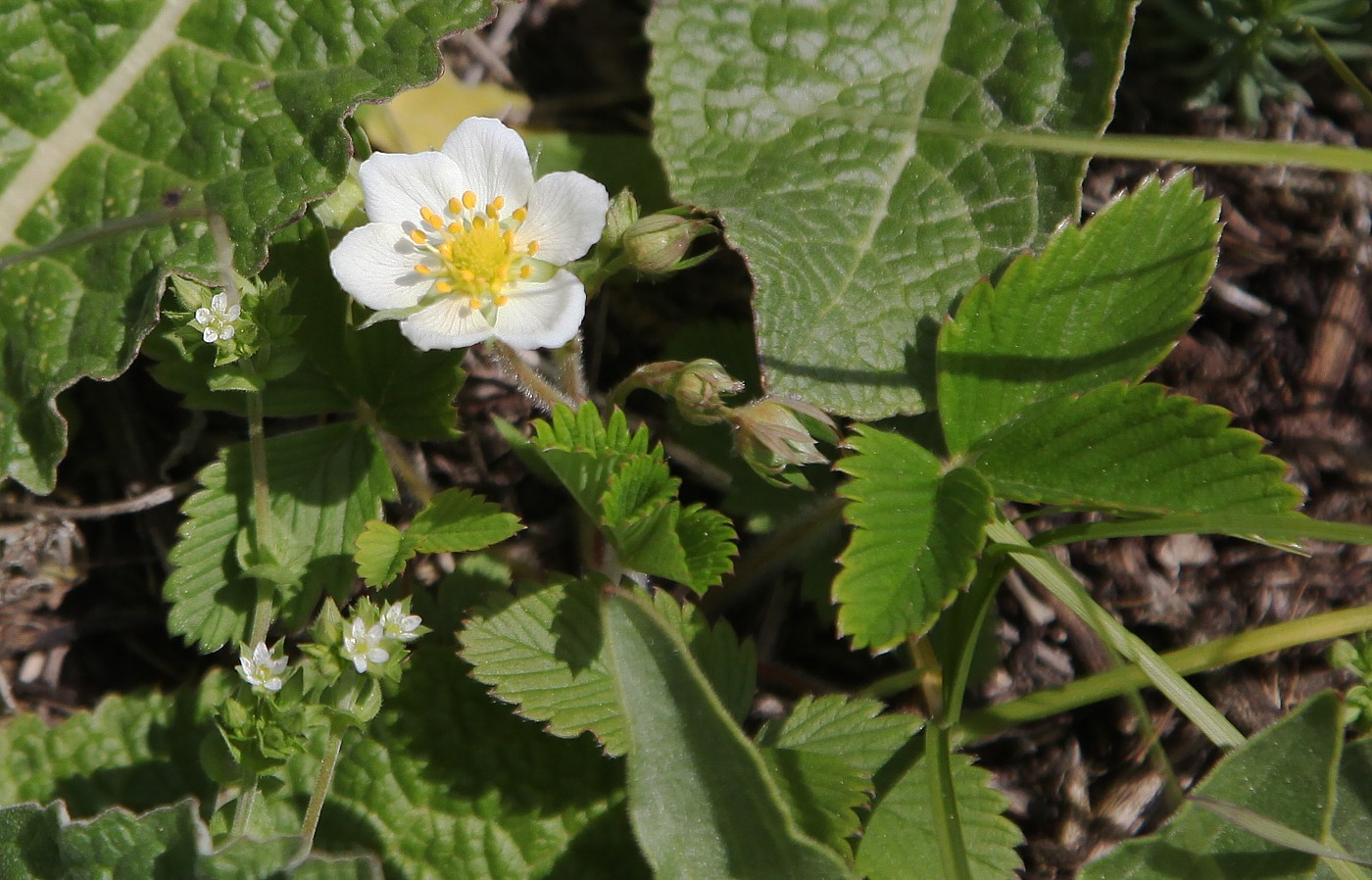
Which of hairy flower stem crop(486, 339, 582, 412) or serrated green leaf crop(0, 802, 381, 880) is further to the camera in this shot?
hairy flower stem crop(486, 339, 582, 412)

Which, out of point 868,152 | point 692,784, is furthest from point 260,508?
point 868,152

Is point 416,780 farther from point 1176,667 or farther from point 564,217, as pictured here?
point 1176,667

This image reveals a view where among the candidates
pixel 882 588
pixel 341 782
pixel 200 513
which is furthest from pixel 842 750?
pixel 200 513

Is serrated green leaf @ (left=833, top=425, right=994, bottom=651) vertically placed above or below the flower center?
below

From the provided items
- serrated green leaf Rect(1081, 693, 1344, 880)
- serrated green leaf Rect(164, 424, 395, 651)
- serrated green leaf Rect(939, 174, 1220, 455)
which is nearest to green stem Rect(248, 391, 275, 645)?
serrated green leaf Rect(164, 424, 395, 651)

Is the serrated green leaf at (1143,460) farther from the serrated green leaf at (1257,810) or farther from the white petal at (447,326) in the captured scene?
the white petal at (447,326)

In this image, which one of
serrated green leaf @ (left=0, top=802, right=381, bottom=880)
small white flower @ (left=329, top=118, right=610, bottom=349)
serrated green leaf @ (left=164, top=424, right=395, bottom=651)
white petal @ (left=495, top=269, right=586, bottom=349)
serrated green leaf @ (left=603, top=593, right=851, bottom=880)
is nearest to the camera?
serrated green leaf @ (left=603, top=593, right=851, bottom=880)

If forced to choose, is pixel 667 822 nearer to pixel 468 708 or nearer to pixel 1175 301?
pixel 468 708

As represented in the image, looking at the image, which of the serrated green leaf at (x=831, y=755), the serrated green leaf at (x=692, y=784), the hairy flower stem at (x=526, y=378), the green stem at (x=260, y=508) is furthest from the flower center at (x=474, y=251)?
the serrated green leaf at (x=831, y=755)

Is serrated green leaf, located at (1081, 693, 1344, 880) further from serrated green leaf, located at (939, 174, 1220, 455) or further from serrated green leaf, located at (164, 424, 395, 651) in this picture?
serrated green leaf, located at (164, 424, 395, 651)
